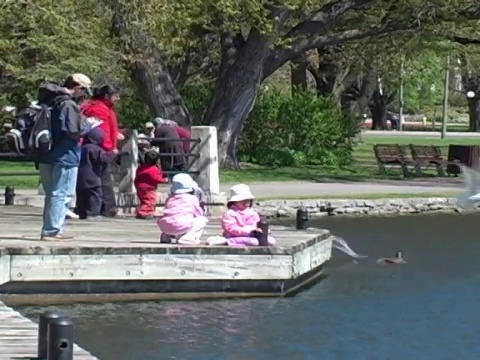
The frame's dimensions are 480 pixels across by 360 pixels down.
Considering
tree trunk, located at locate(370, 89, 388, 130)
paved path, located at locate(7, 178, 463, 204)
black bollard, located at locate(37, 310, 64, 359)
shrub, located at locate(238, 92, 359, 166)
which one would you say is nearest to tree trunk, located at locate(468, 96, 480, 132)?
tree trunk, located at locate(370, 89, 388, 130)

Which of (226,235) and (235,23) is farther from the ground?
(235,23)

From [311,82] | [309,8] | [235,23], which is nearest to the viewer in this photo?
[235,23]

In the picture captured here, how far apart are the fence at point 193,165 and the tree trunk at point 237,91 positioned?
13.2 m

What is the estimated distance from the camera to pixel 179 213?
15.0 m

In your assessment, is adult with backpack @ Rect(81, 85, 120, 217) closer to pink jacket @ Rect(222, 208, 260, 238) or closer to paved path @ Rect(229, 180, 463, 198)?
pink jacket @ Rect(222, 208, 260, 238)

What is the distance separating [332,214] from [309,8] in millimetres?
8907

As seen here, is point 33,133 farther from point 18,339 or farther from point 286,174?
point 286,174

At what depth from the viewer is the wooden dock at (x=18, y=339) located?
9.52m

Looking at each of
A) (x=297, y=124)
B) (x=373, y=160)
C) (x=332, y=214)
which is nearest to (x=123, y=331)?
(x=332, y=214)

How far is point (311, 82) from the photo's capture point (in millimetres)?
55469

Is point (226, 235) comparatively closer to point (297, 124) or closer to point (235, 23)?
point (235, 23)

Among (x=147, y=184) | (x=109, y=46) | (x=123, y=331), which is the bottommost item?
(x=123, y=331)

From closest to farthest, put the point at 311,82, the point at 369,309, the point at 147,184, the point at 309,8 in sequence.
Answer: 1. the point at 369,309
2. the point at 147,184
3. the point at 309,8
4. the point at 311,82

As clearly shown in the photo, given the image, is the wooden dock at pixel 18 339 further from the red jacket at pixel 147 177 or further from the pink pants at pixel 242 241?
the red jacket at pixel 147 177
